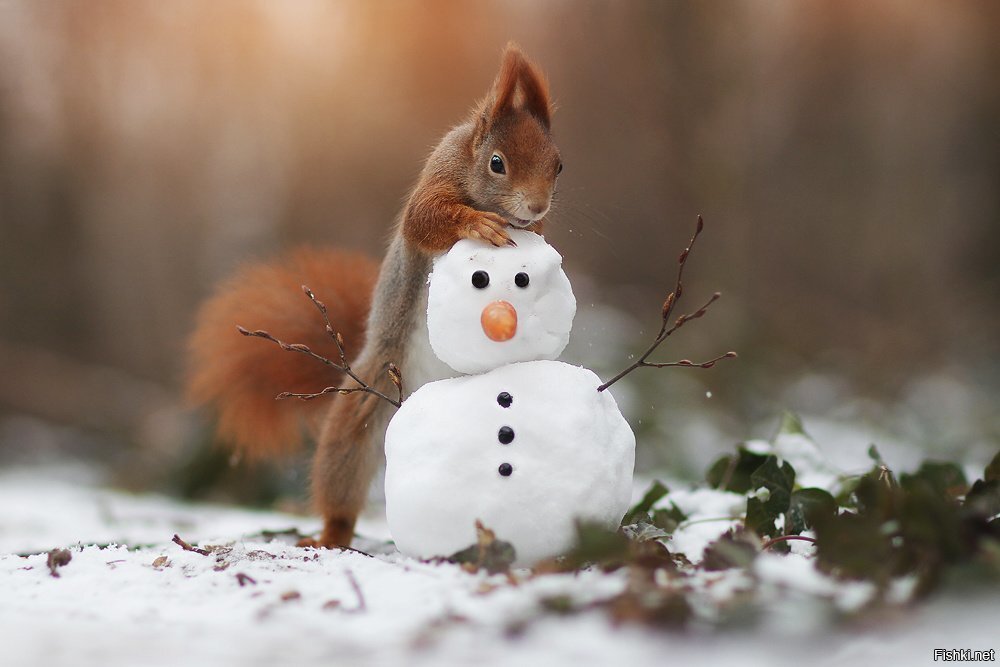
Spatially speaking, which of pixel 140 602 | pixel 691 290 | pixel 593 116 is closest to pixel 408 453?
pixel 140 602

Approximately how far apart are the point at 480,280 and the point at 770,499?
45 centimetres

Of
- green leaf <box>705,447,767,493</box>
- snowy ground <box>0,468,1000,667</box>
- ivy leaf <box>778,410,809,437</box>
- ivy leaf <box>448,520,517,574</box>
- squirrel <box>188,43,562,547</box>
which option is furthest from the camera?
ivy leaf <box>778,410,809,437</box>

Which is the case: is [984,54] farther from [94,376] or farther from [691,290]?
[94,376]

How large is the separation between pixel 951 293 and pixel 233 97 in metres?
3.54

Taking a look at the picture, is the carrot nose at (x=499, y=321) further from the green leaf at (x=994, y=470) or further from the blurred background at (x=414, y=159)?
the blurred background at (x=414, y=159)

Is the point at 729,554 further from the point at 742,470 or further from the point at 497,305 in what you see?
the point at 742,470

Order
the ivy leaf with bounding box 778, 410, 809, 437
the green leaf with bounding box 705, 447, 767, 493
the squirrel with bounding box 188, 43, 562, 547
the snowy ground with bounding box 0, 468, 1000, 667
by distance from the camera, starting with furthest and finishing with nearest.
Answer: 1. the ivy leaf with bounding box 778, 410, 809, 437
2. the green leaf with bounding box 705, 447, 767, 493
3. the squirrel with bounding box 188, 43, 562, 547
4. the snowy ground with bounding box 0, 468, 1000, 667

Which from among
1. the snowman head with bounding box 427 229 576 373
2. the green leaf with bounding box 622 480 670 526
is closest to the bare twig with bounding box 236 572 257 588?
the snowman head with bounding box 427 229 576 373

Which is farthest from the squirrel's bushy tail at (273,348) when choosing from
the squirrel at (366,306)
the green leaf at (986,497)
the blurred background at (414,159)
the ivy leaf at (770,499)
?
the blurred background at (414,159)

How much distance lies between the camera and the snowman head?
0.96 m

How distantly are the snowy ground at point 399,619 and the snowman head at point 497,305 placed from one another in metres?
0.24

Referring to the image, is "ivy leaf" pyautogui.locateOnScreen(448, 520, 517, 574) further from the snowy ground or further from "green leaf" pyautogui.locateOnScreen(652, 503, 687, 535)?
"green leaf" pyautogui.locateOnScreen(652, 503, 687, 535)

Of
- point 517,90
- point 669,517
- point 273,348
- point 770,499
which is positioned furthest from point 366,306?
point 770,499

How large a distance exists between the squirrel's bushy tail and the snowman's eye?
0.47 meters
